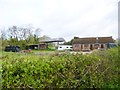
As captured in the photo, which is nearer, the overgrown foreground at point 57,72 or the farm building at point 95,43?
the overgrown foreground at point 57,72

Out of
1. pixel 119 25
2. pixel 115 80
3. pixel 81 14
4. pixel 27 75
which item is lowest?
pixel 115 80

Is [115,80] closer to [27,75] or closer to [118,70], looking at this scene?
[118,70]

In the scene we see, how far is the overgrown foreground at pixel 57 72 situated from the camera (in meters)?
3.43

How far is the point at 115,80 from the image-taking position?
461 cm

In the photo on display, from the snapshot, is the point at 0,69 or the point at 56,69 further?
the point at 56,69

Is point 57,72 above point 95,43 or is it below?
below

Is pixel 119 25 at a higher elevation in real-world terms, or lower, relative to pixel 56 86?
higher

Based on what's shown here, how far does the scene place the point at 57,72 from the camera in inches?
148

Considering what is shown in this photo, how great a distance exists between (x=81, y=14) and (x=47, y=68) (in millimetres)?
2775

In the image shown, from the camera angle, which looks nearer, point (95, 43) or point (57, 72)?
point (57, 72)

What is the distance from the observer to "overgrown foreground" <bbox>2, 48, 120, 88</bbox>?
3432 mm

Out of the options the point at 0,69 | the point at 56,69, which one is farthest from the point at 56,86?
the point at 0,69

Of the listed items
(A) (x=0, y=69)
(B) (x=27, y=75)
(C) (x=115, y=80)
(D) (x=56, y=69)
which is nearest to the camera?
(A) (x=0, y=69)

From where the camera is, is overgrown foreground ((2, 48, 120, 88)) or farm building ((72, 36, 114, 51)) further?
farm building ((72, 36, 114, 51))
